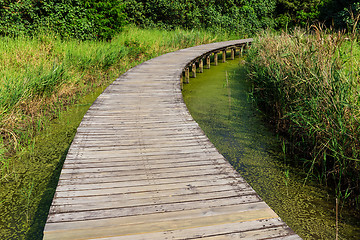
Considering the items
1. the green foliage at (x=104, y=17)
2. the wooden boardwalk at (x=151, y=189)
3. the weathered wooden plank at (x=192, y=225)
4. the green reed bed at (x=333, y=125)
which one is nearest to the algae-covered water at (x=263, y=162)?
the green reed bed at (x=333, y=125)

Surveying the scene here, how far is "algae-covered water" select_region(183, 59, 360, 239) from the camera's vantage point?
9.14 ft

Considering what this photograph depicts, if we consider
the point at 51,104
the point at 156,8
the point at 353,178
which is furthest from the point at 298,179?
the point at 156,8

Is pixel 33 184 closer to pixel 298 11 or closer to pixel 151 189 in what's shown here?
pixel 151 189

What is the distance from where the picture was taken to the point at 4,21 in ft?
25.4

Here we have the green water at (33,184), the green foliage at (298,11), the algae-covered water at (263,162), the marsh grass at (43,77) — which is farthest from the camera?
the green foliage at (298,11)

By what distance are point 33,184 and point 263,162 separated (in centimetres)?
270

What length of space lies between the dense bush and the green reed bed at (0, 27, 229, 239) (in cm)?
52

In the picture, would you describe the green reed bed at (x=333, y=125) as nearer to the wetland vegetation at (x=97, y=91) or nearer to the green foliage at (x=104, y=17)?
the wetland vegetation at (x=97, y=91)

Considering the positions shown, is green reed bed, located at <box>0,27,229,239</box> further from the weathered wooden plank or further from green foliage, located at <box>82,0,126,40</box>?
green foliage, located at <box>82,0,126,40</box>

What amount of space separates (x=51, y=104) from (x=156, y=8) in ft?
37.4

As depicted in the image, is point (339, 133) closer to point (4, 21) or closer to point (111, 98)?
point (111, 98)

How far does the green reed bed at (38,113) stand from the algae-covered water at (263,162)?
216 centimetres

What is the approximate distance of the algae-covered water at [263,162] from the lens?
2.79 m

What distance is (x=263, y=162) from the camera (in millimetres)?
3918
